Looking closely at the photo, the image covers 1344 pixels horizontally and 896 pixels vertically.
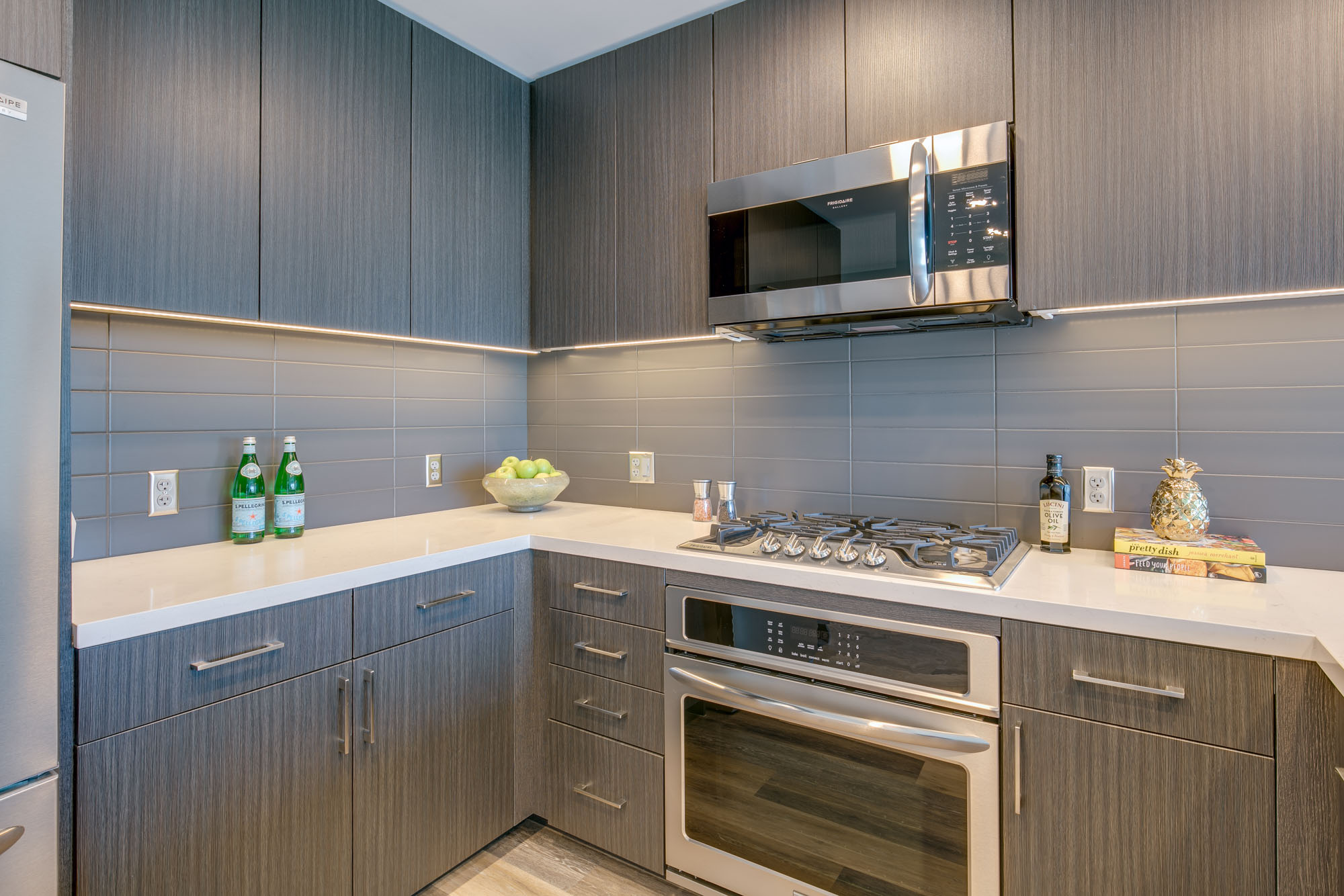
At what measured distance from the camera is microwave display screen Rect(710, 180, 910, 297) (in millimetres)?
1513

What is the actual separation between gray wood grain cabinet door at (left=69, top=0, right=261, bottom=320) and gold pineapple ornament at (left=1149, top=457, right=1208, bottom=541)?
2147 millimetres

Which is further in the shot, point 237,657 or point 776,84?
point 776,84

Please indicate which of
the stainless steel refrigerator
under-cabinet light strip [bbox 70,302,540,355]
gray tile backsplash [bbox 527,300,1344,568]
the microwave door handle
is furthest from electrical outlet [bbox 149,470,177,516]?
the microwave door handle

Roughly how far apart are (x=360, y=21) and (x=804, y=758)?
222cm

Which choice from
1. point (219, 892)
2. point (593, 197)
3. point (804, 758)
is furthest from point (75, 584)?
point (593, 197)

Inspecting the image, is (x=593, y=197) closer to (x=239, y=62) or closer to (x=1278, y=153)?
(x=239, y=62)

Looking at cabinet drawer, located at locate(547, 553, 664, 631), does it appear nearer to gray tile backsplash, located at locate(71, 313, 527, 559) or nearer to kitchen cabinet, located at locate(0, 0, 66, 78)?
gray tile backsplash, located at locate(71, 313, 527, 559)

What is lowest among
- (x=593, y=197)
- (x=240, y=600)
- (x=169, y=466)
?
(x=240, y=600)

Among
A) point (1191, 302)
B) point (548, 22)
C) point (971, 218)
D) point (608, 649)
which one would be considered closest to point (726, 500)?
point (608, 649)

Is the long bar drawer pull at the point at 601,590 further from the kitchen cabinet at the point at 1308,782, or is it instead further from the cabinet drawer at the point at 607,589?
the kitchen cabinet at the point at 1308,782

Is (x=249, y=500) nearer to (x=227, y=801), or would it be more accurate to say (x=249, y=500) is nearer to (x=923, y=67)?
(x=227, y=801)

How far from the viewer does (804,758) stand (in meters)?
1.38

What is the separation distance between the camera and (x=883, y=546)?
4.57 ft

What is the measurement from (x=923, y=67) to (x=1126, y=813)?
1620 millimetres
